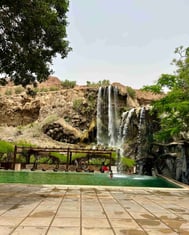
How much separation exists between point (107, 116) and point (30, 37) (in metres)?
33.8

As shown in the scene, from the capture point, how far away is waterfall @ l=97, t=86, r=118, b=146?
4003 cm

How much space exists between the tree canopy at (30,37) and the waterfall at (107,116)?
29854mm

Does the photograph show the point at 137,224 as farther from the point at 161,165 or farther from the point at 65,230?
the point at 161,165

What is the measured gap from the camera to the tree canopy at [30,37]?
321 inches

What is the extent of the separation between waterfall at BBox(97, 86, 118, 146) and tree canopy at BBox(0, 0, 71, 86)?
2985cm

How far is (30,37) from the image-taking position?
29.6 feet

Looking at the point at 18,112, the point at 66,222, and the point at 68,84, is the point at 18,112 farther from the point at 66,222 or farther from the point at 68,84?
the point at 66,222

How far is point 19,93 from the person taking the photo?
181 feet

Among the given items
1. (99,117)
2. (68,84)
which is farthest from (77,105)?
(68,84)

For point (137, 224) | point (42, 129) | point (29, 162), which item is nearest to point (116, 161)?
point (29, 162)

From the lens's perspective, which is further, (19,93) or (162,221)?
(19,93)

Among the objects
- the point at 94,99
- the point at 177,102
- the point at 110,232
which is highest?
the point at 94,99

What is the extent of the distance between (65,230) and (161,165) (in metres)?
22.1

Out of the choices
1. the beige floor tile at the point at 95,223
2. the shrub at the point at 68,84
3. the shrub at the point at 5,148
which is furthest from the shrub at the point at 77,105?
the beige floor tile at the point at 95,223
